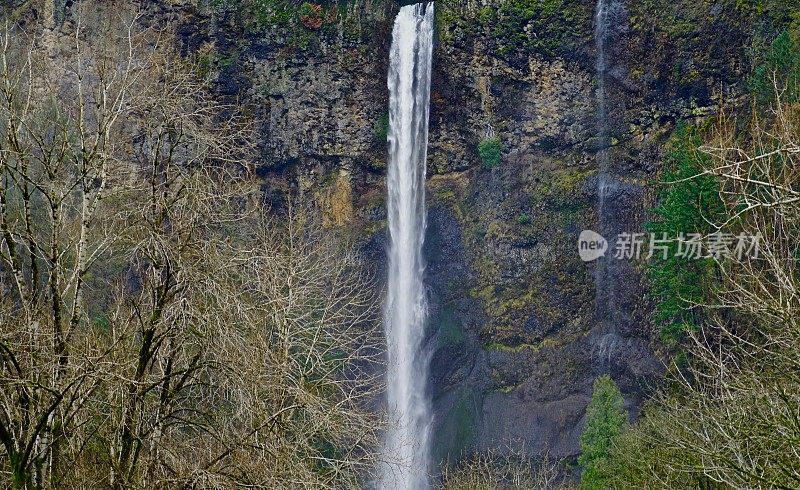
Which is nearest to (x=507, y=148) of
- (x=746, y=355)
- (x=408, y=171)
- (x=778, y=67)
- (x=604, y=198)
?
(x=408, y=171)

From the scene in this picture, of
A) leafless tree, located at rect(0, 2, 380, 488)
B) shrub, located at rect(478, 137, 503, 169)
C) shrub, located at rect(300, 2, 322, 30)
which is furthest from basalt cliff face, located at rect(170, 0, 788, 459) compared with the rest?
leafless tree, located at rect(0, 2, 380, 488)

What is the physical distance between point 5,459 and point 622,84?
25.5m

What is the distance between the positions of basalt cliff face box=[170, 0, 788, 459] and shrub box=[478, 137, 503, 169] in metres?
0.29

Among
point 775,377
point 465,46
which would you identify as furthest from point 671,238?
point 775,377

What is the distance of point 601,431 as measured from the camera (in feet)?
70.4

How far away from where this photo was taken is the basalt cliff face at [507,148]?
28453 mm

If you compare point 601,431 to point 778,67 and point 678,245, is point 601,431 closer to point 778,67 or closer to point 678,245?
point 678,245

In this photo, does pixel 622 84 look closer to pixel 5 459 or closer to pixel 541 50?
pixel 541 50

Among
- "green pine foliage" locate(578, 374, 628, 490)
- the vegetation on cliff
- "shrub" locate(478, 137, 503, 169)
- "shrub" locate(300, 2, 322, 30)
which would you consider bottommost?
"green pine foliage" locate(578, 374, 628, 490)

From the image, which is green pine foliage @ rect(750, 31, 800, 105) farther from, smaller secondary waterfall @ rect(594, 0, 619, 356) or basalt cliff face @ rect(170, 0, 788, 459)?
smaller secondary waterfall @ rect(594, 0, 619, 356)

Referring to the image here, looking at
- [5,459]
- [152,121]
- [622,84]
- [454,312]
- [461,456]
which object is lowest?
[461,456]

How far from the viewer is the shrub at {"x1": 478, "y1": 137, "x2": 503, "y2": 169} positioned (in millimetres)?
31266

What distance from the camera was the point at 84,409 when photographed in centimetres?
735

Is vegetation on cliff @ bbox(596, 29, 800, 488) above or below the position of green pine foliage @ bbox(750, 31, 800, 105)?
below
